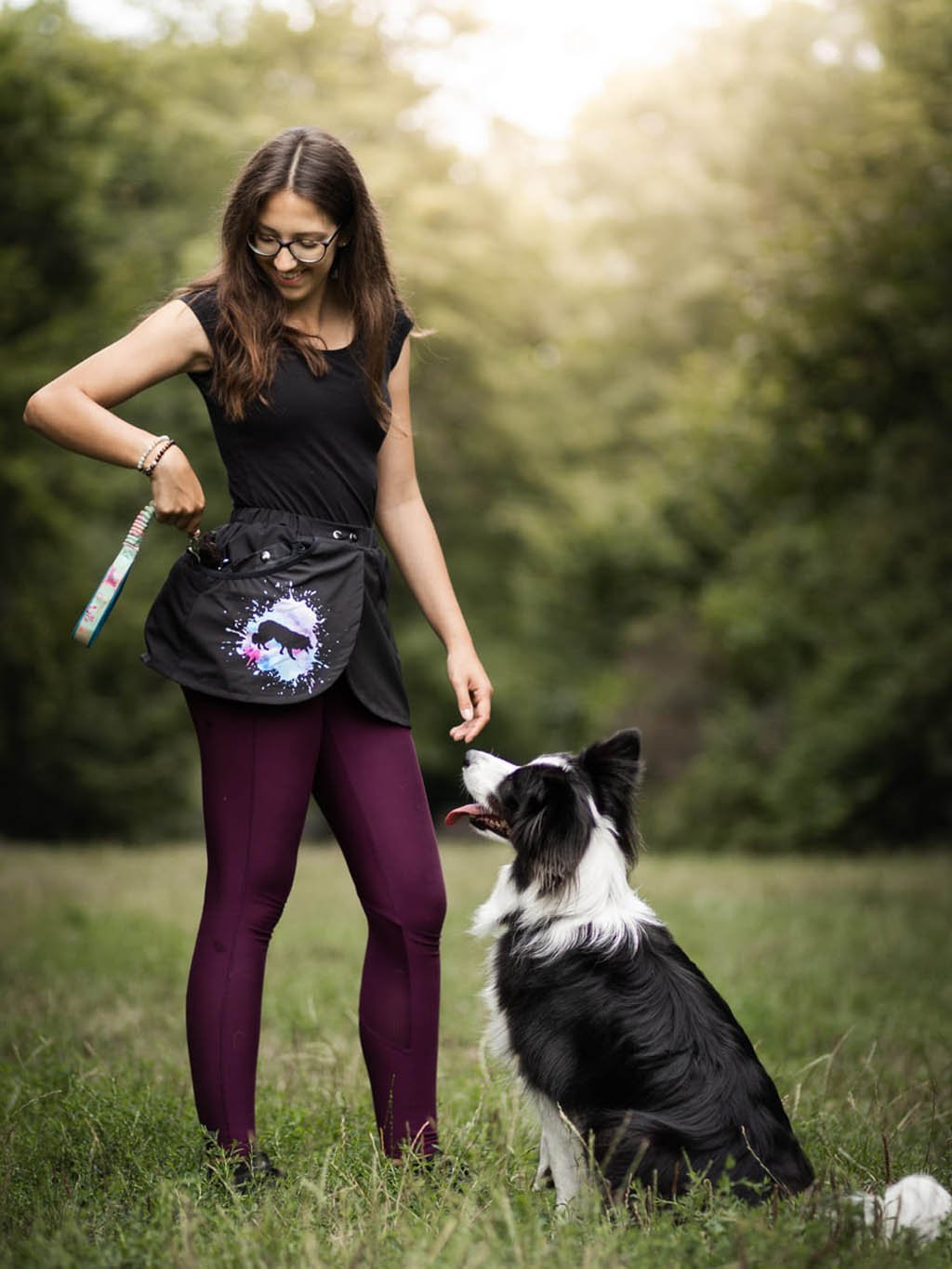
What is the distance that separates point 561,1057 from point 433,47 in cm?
2308

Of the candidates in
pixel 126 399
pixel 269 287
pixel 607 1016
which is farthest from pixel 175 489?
pixel 607 1016

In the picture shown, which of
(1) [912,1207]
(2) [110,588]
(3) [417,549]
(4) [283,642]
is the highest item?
(3) [417,549]

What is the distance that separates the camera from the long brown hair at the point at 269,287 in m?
A: 3.31

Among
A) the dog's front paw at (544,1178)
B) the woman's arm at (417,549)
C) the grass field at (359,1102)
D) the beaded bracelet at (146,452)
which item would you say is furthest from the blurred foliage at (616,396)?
the dog's front paw at (544,1178)

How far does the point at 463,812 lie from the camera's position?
367 cm

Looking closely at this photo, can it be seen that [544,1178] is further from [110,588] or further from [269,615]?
[110,588]

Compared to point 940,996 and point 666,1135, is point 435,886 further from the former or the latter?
point 940,996

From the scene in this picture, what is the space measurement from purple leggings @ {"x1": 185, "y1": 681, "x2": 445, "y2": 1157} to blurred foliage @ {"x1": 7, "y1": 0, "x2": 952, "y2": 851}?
28.3ft

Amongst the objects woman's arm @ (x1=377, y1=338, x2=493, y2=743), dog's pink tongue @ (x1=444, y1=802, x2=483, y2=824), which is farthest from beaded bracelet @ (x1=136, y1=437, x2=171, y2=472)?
dog's pink tongue @ (x1=444, y1=802, x2=483, y2=824)

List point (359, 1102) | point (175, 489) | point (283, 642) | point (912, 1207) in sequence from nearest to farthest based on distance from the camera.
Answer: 1. point (912, 1207)
2. point (175, 489)
3. point (283, 642)
4. point (359, 1102)

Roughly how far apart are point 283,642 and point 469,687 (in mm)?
621

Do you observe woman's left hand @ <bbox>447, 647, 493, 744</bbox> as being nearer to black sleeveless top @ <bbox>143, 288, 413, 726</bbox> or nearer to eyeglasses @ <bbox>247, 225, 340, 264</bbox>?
black sleeveless top @ <bbox>143, 288, 413, 726</bbox>

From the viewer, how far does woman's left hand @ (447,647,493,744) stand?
3676 millimetres

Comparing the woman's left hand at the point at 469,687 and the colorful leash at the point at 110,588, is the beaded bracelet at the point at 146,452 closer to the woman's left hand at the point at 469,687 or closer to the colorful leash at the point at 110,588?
the colorful leash at the point at 110,588
